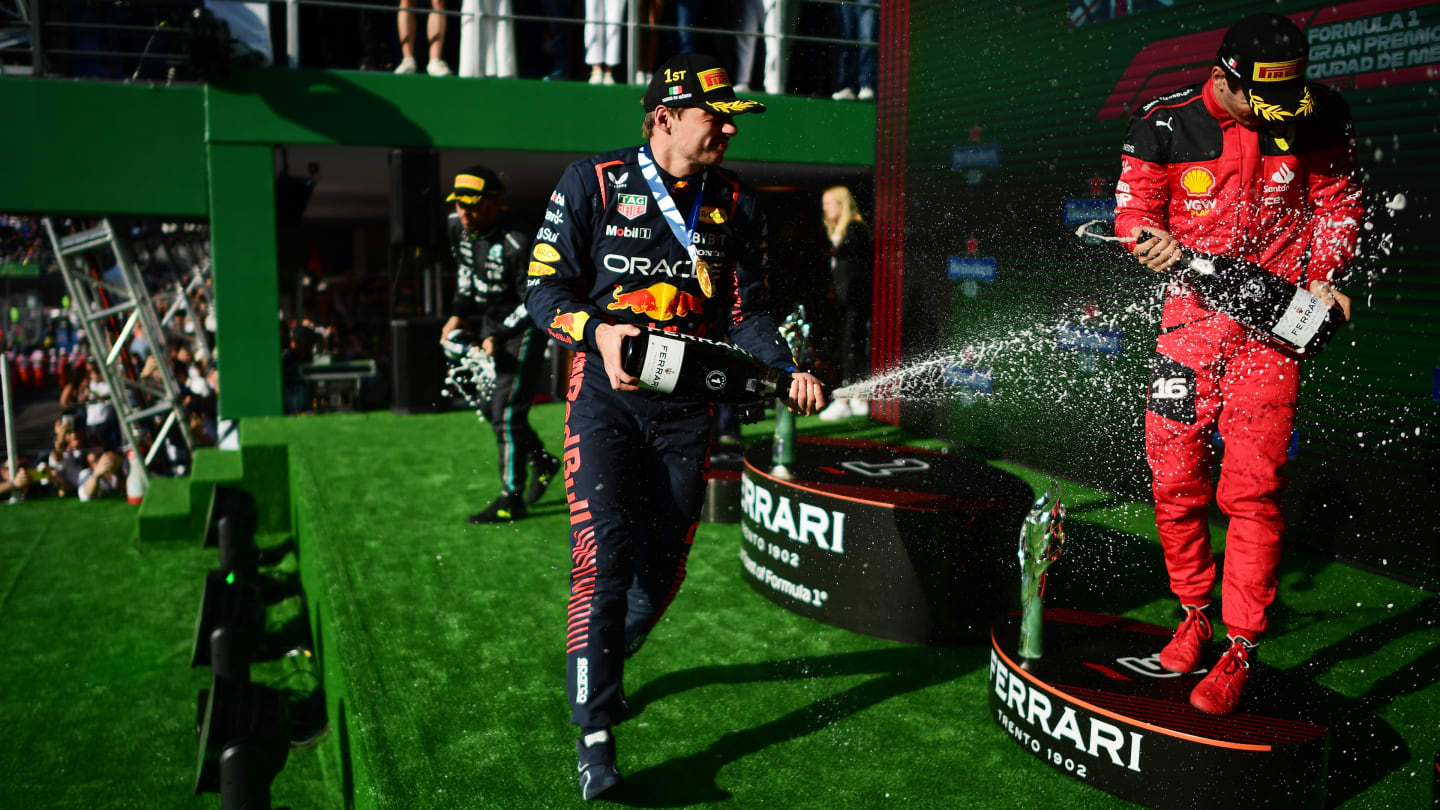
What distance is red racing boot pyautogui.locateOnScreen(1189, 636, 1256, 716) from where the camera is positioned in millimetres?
2627

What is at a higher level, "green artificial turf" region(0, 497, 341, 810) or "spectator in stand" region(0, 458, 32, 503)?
"spectator in stand" region(0, 458, 32, 503)

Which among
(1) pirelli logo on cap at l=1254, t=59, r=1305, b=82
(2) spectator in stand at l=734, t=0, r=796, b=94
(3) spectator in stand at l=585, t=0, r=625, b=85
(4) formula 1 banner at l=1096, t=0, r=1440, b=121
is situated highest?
(3) spectator in stand at l=585, t=0, r=625, b=85

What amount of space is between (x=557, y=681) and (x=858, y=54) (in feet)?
18.1

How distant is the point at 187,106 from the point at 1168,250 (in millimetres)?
8779

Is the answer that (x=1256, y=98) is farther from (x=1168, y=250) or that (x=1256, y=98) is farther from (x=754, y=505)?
(x=754, y=505)

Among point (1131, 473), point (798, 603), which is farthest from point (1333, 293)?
point (1131, 473)

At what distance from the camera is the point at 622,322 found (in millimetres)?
2785

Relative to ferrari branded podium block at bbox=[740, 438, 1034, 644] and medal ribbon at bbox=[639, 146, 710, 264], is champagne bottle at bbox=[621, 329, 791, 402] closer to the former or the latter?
medal ribbon at bbox=[639, 146, 710, 264]

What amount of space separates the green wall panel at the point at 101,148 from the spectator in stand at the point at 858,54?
544 centimetres

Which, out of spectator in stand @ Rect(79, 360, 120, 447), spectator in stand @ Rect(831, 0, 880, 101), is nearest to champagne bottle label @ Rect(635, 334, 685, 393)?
spectator in stand @ Rect(831, 0, 880, 101)

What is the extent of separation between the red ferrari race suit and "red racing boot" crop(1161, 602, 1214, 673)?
0.62 ft

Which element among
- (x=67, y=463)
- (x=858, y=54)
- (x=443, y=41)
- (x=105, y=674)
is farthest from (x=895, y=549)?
(x=67, y=463)

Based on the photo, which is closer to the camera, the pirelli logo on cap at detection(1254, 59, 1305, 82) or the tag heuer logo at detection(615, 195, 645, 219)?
the pirelli logo on cap at detection(1254, 59, 1305, 82)

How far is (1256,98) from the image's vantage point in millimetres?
2502
